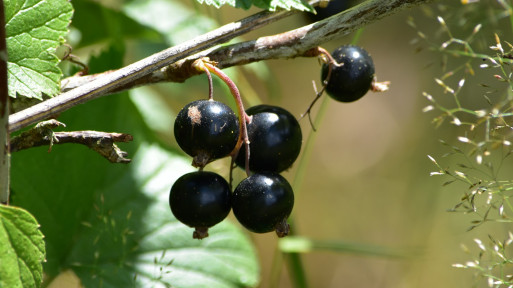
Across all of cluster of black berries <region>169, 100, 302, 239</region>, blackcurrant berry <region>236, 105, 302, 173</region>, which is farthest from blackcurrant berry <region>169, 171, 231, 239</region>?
blackcurrant berry <region>236, 105, 302, 173</region>

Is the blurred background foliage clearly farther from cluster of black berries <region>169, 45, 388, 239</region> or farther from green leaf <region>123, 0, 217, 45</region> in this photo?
cluster of black berries <region>169, 45, 388, 239</region>

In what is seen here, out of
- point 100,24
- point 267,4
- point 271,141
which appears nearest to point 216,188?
point 271,141

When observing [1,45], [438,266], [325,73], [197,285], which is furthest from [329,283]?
[1,45]

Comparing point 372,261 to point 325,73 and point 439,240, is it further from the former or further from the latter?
point 325,73

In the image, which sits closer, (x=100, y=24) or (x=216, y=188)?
(x=216, y=188)

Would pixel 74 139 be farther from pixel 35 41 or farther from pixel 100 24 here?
pixel 100 24

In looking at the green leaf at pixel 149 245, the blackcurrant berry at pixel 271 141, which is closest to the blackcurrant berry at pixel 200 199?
the blackcurrant berry at pixel 271 141
